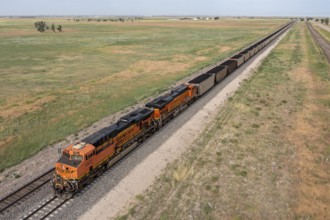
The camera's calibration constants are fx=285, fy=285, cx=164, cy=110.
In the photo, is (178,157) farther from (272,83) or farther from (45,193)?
(272,83)

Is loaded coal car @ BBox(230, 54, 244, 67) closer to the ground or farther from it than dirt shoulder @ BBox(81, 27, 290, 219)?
farther from it

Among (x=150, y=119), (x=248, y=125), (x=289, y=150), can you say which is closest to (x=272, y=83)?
(x=248, y=125)

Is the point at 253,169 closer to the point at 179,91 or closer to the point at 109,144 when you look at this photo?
the point at 109,144

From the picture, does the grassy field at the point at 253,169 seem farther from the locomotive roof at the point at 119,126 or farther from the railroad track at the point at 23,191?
the railroad track at the point at 23,191

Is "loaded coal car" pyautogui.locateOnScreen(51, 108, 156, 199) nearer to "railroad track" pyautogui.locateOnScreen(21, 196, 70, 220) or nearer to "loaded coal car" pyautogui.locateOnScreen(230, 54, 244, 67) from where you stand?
"railroad track" pyautogui.locateOnScreen(21, 196, 70, 220)

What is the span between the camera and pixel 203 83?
36.5 m

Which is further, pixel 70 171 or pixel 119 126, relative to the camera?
pixel 119 126

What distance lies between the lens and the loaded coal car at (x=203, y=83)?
35.3 metres

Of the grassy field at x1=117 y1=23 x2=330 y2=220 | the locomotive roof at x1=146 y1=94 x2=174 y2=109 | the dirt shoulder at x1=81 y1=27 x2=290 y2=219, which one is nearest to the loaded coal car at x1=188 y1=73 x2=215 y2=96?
the dirt shoulder at x1=81 y1=27 x2=290 y2=219

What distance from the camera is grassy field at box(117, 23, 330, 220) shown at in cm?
1636

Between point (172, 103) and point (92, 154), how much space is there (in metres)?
12.2

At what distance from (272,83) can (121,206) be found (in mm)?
34718

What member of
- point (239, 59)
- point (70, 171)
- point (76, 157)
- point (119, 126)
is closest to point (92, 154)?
point (76, 157)

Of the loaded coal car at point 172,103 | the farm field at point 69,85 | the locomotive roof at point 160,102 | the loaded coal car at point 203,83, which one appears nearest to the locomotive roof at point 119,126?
the locomotive roof at point 160,102
